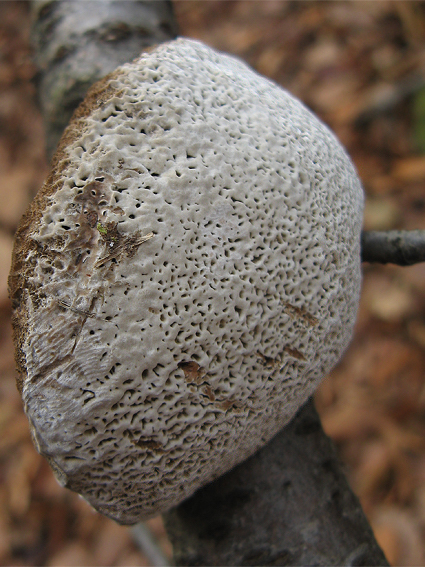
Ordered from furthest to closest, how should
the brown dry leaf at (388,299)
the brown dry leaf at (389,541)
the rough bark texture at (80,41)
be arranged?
the brown dry leaf at (388,299) → the brown dry leaf at (389,541) → the rough bark texture at (80,41)

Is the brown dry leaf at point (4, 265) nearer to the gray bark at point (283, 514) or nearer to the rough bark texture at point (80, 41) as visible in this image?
the rough bark texture at point (80, 41)

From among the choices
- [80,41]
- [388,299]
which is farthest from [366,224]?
[80,41]

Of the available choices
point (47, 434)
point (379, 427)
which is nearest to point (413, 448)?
point (379, 427)

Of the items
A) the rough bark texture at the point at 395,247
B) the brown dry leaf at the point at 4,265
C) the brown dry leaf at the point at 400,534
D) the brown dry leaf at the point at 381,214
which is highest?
the rough bark texture at the point at 395,247

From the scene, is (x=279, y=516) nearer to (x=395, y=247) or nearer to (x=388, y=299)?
(x=395, y=247)

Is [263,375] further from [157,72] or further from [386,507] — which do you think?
[386,507]

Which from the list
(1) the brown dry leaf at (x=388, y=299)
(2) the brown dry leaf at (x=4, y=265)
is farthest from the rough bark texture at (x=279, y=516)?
(2) the brown dry leaf at (x=4, y=265)

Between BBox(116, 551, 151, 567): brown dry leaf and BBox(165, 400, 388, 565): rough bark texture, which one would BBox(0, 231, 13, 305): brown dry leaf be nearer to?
BBox(116, 551, 151, 567): brown dry leaf
